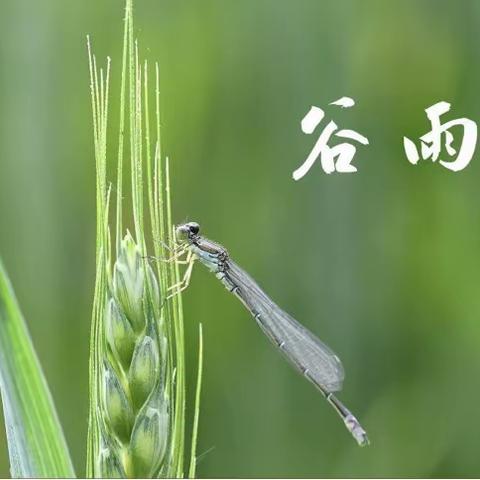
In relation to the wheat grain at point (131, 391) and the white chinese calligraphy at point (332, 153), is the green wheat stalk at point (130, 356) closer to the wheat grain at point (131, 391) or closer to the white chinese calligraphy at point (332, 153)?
the wheat grain at point (131, 391)

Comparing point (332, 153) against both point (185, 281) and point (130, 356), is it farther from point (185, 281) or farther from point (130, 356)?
point (130, 356)

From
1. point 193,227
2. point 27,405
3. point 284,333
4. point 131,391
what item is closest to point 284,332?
point 284,333

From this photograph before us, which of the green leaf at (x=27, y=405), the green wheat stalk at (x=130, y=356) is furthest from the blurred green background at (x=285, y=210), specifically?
the green leaf at (x=27, y=405)

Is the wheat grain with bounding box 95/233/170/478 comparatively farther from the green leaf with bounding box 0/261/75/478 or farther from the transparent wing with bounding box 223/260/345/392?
the transparent wing with bounding box 223/260/345/392

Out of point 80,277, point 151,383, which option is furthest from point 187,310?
point 151,383

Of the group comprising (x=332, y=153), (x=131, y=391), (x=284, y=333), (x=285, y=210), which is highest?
(x=332, y=153)
